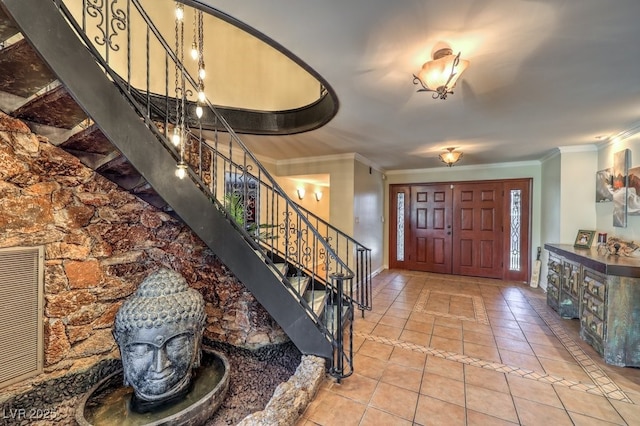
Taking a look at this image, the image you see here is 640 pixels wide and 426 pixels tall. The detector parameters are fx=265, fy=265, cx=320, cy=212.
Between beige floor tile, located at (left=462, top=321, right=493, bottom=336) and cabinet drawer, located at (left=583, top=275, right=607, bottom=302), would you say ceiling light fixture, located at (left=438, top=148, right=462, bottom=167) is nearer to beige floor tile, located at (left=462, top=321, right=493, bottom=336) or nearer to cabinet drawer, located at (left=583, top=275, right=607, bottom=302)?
cabinet drawer, located at (left=583, top=275, right=607, bottom=302)

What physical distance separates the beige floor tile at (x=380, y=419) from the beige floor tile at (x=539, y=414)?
821 millimetres

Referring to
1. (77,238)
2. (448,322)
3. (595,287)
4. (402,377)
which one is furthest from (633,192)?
(77,238)

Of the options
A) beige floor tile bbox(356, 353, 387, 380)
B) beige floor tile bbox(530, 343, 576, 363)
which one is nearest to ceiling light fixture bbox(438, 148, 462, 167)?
beige floor tile bbox(530, 343, 576, 363)

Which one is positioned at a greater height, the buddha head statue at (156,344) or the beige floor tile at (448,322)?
the buddha head statue at (156,344)

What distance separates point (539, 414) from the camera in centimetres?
188

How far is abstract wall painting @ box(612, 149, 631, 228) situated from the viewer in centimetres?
330

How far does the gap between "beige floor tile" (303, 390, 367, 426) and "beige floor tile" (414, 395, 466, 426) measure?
0.40 metres

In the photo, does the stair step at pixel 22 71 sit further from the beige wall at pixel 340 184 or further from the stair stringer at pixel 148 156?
the beige wall at pixel 340 184

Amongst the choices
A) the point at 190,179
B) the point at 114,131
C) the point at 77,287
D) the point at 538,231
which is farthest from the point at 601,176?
the point at 77,287

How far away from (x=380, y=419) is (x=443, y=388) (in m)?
0.66

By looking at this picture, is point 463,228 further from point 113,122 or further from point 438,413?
point 113,122

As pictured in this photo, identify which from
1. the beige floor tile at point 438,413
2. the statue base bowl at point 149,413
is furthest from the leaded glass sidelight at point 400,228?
the statue base bowl at point 149,413

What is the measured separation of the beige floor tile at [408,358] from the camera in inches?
98.2

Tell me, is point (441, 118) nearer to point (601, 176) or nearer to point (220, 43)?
point (601, 176)
